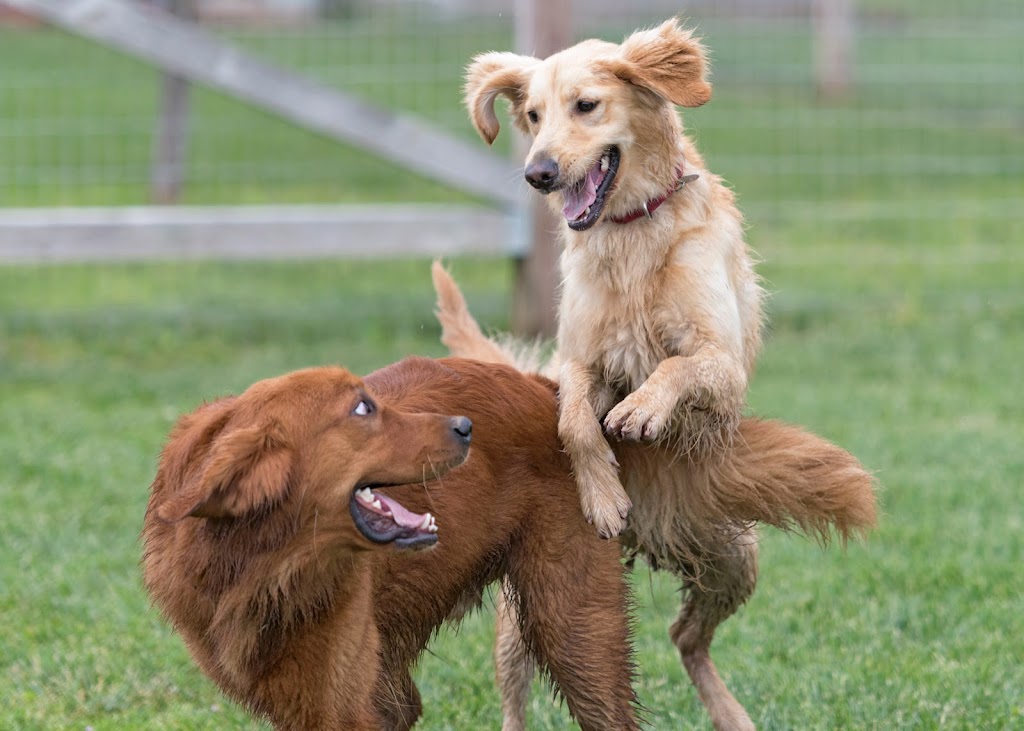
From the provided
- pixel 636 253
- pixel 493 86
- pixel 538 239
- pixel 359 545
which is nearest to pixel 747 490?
pixel 636 253

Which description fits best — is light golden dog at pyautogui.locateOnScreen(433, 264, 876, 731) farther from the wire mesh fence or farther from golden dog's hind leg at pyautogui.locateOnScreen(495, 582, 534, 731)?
the wire mesh fence

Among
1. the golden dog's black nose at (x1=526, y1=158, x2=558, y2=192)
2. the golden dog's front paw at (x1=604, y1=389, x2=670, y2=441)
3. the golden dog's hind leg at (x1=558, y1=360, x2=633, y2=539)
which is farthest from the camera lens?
the golden dog's black nose at (x1=526, y1=158, x2=558, y2=192)

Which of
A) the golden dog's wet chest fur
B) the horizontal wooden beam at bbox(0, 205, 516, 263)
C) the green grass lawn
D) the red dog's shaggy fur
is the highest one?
the golden dog's wet chest fur

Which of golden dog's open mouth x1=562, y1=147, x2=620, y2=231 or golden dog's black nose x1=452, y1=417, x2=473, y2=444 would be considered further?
golden dog's open mouth x1=562, y1=147, x2=620, y2=231

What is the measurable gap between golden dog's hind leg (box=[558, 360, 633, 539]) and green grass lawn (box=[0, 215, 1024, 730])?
50cm

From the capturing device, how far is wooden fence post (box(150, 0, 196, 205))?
1151cm

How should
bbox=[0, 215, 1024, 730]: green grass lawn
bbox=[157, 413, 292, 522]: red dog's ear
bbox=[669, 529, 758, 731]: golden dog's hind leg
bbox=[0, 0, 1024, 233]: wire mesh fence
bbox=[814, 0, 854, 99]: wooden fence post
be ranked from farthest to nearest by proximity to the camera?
bbox=[814, 0, 854, 99]: wooden fence post
bbox=[0, 0, 1024, 233]: wire mesh fence
bbox=[0, 215, 1024, 730]: green grass lawn
bbox=[669, 529, 758, 731]: golden dog's hind leg
bbox=[157, 413, 292, 522]: red dog's ear

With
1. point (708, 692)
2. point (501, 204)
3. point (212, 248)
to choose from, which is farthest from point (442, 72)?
point (708, 692)

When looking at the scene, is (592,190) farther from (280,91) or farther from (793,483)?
(280,91)

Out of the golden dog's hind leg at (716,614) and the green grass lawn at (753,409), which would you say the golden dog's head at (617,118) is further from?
the green grass lawn at (753,409)

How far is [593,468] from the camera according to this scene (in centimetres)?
379

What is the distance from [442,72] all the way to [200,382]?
331cm

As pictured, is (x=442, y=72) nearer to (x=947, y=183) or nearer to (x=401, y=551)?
(x=947, y=183)

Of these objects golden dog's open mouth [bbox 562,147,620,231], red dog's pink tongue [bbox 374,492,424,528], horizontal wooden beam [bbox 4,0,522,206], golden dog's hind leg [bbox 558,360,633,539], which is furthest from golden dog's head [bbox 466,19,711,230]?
horizontal wooden beam [bbox 4,0,522,206]
